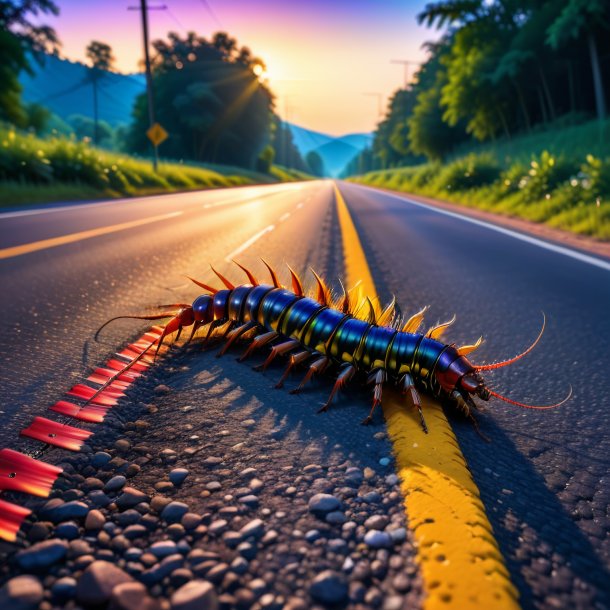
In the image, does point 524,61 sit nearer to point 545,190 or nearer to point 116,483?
point 545,190

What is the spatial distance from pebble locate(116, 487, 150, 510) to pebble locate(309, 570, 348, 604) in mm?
567

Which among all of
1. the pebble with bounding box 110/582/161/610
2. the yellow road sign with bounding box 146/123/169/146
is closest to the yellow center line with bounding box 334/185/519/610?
the pebble with bounding box 110/582/161/610

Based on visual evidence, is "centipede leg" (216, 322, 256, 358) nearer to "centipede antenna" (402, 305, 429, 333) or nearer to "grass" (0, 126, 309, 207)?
"centipede antenna" (402, 305, 429, 333)

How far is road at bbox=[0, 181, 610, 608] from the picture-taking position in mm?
1362

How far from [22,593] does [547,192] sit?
15301 millimetres

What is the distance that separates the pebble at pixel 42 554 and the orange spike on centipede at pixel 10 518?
7 centimetres

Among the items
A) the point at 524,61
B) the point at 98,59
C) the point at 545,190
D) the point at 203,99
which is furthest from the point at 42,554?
the point at 98,59

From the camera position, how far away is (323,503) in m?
1.36

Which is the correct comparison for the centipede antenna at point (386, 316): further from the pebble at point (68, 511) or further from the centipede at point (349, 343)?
the pebble at point (68, 511)

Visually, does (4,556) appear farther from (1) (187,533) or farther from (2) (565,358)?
(2) (565,358)

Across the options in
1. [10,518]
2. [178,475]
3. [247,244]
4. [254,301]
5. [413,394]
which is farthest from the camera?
[247,244]

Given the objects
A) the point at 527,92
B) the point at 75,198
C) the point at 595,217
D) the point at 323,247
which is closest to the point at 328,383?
the point at 323,247

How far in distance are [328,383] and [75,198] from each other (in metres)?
15.8

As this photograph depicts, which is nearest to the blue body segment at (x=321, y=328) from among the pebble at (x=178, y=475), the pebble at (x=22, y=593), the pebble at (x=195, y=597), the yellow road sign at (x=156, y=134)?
the pebble at (x=178, y=475)
